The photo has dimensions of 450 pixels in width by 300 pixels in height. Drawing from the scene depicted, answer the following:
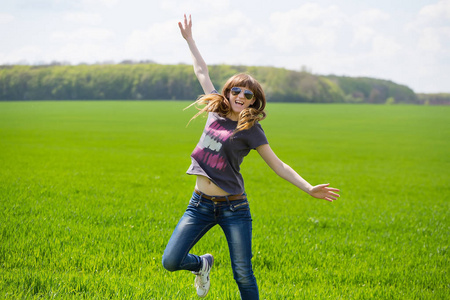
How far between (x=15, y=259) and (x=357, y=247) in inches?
224

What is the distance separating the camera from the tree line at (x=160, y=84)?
7283 cm

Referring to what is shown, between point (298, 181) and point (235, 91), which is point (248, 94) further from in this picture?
point (298, 181)

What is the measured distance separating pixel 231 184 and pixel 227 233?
496 millimetres

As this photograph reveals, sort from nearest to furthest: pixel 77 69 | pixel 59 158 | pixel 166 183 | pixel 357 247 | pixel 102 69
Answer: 1. pixel 357 247
2. pixel 166 183
3. pixel 59 158
4. pixel 77 69
5. pixel 102 69

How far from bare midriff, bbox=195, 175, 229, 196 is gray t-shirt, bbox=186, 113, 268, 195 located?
0.07 meters

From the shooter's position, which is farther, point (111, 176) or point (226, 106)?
point (111, 176)

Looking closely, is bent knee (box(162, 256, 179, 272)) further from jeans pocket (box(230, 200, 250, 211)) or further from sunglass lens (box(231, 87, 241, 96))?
sunglass lens (box(231, 87, 241, 96))

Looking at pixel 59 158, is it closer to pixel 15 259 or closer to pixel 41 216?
pixel 41 216

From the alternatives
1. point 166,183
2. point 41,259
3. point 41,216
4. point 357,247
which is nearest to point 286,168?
point 41,259

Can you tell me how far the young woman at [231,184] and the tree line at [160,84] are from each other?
171 feet

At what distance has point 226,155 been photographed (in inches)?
186

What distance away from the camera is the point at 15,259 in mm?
6227

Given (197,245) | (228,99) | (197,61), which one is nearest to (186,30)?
(197,61)

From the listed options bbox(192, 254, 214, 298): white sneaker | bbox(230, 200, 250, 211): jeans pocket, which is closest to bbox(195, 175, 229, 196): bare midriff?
bbox(230, 200, 250, 211): jeans pocket
